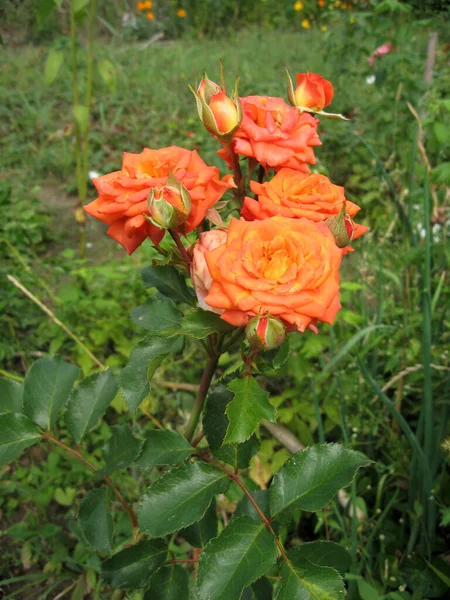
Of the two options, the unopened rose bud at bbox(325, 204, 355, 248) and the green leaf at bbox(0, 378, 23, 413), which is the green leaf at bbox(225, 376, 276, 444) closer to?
the unopened rose bud at bbox(325, 204, 355, 248)

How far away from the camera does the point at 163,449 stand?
824mm

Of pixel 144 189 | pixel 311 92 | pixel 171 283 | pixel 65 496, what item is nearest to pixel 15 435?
pixel 171 283

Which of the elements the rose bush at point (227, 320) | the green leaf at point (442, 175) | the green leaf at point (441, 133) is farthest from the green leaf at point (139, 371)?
the green leaf at point (441, 133)

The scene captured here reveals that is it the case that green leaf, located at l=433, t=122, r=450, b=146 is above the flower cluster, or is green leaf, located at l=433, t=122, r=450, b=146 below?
below

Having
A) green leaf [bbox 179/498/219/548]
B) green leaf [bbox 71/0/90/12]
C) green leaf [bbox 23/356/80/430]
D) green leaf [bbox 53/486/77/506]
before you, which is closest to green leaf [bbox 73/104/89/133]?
green leaf [bbox 71/0/90/12]

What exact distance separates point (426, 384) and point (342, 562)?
0.46 m

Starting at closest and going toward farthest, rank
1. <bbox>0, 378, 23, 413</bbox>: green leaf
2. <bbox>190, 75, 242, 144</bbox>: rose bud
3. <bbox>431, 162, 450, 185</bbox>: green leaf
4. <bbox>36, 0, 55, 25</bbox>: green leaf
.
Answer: <bbox>190, 75, 242, 144</bbox>: rose bud, <bbox>0, 378, 23, 413</bbox>: green leaf, <bbox>431, 162, 450, 185</bbox>: green leaf, <bbox>36, 0, 55, 25</bbox>: green leaf

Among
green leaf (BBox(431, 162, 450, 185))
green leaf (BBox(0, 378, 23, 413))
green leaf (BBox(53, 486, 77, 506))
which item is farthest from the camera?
green leaf (BBox(53, 486, 77, 506))

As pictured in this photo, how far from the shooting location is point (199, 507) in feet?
2.41

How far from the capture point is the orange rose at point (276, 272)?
0.61m

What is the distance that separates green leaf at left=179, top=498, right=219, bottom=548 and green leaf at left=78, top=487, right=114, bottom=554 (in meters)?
0.12

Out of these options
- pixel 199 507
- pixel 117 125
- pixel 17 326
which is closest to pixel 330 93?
pixel 199 507

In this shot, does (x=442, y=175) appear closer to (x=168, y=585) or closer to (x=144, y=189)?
(x=144, y=189)

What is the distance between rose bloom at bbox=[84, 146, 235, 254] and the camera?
0.68 metres
